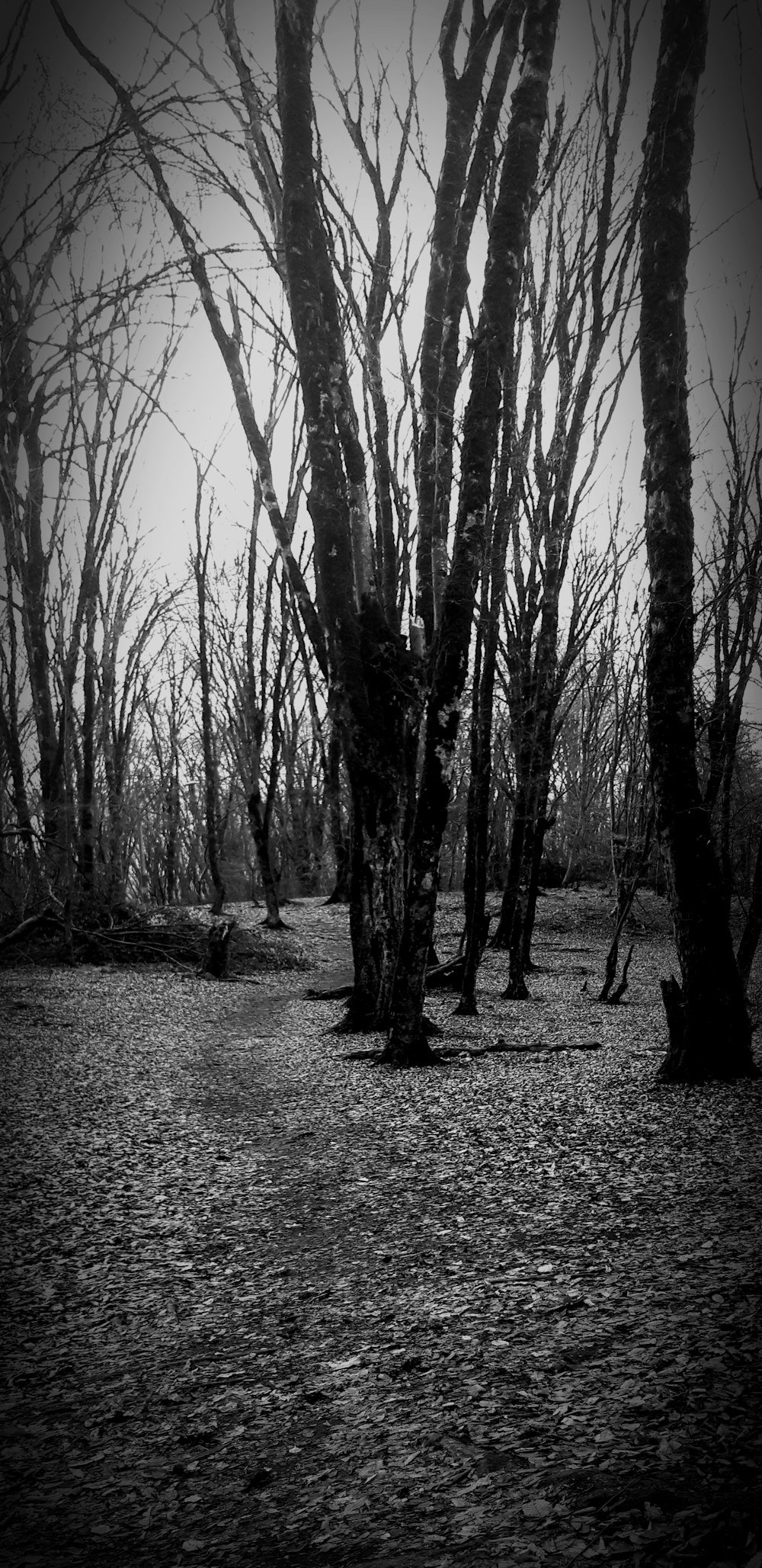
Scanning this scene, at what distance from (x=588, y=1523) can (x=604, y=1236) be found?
1500 millimetres

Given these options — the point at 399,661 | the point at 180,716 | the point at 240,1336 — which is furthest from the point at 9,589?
the point at 180,716

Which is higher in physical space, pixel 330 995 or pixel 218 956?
pixel 218 956

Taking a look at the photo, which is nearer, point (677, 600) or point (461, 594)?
point (677, 600)

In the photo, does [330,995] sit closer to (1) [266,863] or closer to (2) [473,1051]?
(2) [473,1051]

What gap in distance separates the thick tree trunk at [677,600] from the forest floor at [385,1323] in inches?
Result: 18.2

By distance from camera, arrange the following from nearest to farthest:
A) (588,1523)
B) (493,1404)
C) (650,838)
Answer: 1. (588,1523)
2. (493,1404)
3. (650,838)

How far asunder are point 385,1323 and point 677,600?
4.39m

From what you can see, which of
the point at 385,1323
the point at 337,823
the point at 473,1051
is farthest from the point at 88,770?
the point at 385,1323

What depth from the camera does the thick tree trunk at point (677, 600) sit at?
16.6 ft

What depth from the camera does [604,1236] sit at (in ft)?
10.1

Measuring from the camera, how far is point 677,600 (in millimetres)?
5293

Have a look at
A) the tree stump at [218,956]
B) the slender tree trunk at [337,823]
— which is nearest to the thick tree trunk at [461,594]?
the tree stump at [218,956]

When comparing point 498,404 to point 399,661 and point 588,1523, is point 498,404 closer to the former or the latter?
point 399,661

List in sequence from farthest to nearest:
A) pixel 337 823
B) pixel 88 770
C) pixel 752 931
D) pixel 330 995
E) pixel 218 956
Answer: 1. pixel 337 823
2. pixel 88 770
3. pixel 218 956
4. pixel 330 995
5. pixel 752 931
